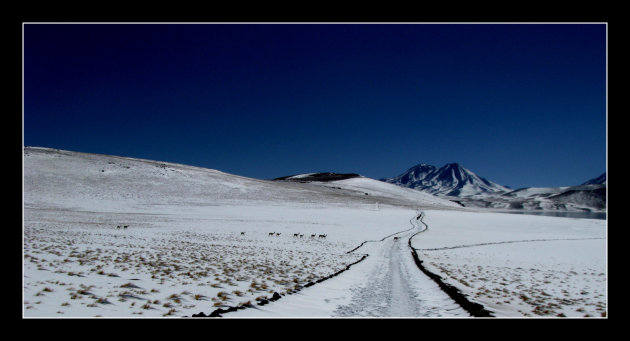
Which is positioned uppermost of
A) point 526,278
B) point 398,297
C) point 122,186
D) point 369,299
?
point 122,186

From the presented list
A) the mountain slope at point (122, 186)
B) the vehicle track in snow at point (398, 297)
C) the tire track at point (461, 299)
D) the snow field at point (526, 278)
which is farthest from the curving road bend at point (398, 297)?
the mountain slope at point (122, 186)

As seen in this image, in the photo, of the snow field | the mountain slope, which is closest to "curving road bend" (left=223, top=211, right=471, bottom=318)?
the snow field

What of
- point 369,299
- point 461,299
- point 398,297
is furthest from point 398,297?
point 461,299

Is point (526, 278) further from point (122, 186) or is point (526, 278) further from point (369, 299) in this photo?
point (122, 186)

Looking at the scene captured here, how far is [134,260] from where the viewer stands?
15055 mm

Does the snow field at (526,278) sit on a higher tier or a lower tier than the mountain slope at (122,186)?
lower

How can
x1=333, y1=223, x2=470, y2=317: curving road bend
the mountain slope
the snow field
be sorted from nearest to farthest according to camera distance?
x1=333, y1=223, x2=470, y2=317: curving road bend, the snow field, the mountain slope

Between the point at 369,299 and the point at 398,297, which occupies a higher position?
the point at 369,299

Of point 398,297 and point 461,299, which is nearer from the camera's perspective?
point 461,299

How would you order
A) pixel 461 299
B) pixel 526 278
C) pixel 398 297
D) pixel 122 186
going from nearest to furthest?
pixel 461 299 < pixel 398 297 < pixel 526 278 < pixel 122 186

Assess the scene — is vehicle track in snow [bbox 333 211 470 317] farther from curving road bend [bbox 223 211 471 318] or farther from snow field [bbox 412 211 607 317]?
snow field [bbox 412 211 607 317]

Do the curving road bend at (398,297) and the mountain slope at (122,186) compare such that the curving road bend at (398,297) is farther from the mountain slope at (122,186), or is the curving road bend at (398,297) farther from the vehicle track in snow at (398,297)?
the mountain slope at (122,186)
